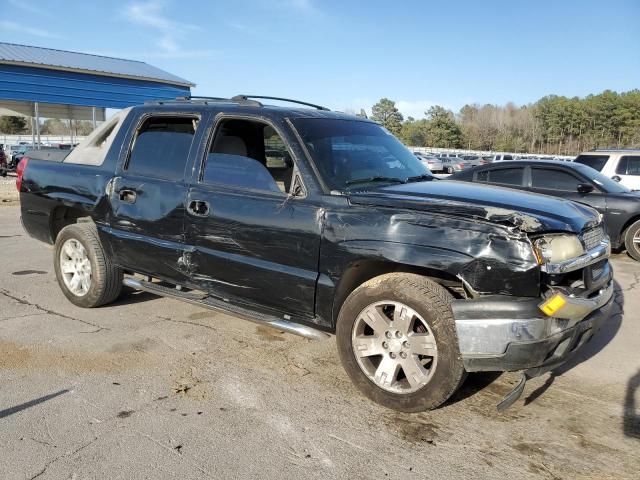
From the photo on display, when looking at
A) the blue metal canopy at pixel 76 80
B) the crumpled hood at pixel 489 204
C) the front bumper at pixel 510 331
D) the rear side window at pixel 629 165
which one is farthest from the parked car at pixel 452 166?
the front bumper at pixel 510 331

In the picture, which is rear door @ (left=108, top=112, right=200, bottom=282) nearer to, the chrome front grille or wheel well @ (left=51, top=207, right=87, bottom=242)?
wheel well @ (left=51, top=207, right=87, bottom=242)

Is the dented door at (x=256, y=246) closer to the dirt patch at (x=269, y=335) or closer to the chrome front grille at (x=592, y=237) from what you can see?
the dirt patch at (x=269, y=335)

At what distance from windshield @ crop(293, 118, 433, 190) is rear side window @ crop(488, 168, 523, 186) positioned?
4.91 metres

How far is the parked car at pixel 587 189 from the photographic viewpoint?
853 centimetres

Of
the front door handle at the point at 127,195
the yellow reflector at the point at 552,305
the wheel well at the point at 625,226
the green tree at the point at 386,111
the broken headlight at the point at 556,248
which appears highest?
the green tree at the point at 386,111

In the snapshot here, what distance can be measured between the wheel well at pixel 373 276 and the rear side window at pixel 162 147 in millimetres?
1668

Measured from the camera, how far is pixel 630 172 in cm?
1137

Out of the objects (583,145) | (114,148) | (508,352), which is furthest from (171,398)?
(583,145)

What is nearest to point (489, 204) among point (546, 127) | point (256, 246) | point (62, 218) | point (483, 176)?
point (256, 246)

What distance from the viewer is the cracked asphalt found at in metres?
2.77

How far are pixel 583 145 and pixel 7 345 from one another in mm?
84409

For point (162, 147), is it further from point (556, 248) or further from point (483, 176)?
point (483, 176)

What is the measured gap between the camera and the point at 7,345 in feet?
14.0

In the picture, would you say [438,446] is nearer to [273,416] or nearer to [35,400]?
[273,416]
